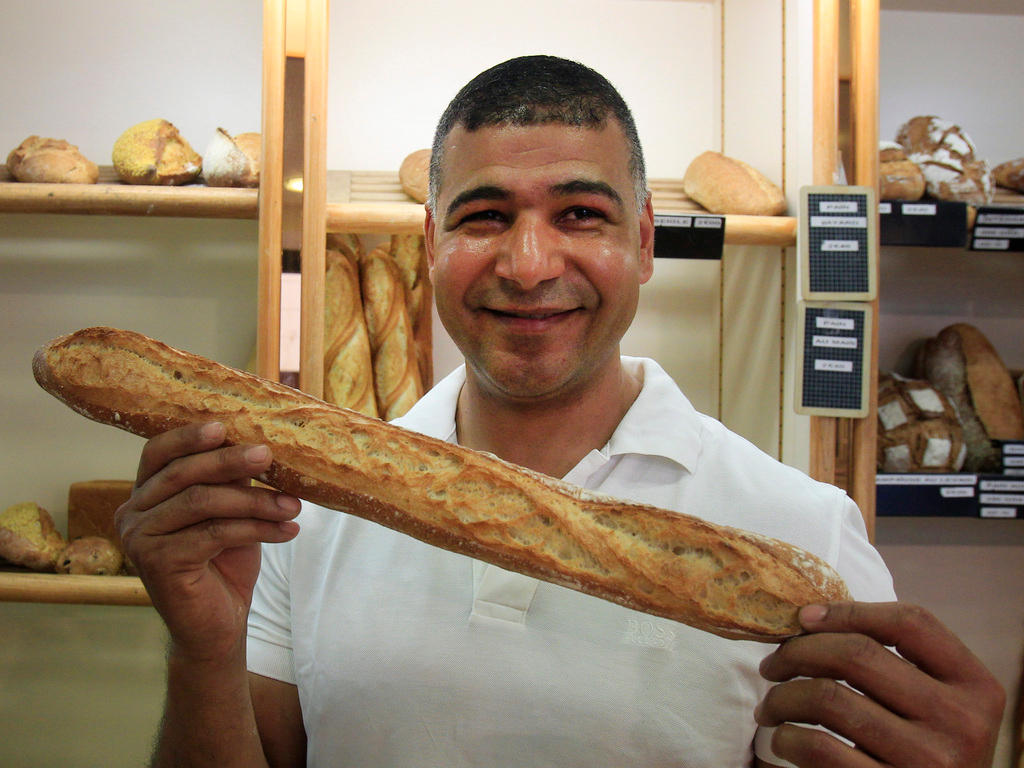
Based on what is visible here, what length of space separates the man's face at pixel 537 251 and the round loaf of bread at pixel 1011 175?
1379 mm

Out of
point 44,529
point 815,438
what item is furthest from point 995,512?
point 44,529

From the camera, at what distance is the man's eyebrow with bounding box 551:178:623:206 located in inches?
39.5

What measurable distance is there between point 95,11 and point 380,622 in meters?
1.79

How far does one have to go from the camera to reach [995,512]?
5.70 feet

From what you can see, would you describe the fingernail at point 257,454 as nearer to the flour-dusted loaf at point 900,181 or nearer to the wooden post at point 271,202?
the wooden post at point 271,202

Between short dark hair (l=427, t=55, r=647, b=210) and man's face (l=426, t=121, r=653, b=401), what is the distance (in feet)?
0.06

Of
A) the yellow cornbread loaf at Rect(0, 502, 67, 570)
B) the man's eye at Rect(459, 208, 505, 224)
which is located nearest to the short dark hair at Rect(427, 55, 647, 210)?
the man's eye at Rect(459, 208, 505, 224)

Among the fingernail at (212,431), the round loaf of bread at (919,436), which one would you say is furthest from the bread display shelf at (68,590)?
the round loaf of bread at (919,436)

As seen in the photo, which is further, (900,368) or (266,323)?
(900,368)

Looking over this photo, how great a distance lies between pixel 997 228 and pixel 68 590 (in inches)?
86.3

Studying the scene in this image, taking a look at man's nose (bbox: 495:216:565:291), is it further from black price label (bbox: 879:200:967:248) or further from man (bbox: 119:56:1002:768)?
black price label (bbox: 879:200:967:248)

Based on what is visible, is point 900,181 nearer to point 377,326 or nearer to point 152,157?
point 377,326

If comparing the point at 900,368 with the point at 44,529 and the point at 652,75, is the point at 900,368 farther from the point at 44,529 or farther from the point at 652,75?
the point at 44,529

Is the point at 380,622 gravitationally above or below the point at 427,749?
above
